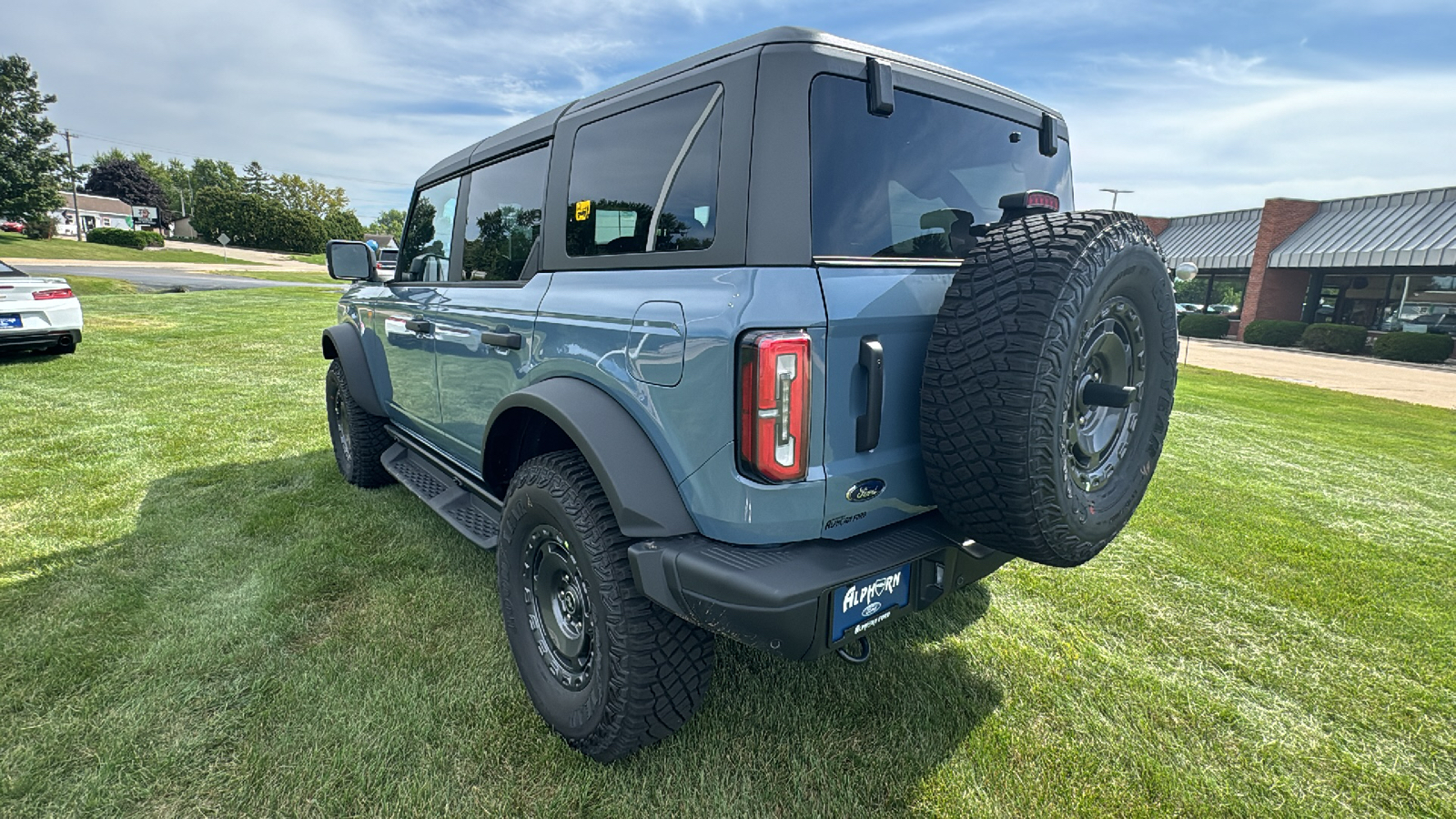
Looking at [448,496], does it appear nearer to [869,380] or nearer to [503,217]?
[503,217]

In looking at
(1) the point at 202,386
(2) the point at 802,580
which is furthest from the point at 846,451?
(1) the point at 202,386

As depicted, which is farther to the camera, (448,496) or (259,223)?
(259,223)

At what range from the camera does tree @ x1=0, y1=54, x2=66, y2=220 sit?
39375 millimetres

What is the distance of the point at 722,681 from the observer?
8.31 feet

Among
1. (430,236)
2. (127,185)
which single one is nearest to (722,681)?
(430,236)

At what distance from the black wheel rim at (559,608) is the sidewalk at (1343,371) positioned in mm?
14226

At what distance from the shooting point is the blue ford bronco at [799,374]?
5.63 feet

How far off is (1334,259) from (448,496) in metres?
Answer: 29.2

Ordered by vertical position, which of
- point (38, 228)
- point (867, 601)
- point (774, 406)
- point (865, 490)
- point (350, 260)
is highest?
point (38, 228)

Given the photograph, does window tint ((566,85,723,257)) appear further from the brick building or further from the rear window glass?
the brick building

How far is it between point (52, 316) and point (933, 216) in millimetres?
10325

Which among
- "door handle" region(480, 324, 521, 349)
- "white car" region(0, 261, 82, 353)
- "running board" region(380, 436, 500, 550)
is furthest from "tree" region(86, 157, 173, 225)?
"door handle" region(480, 324, 521, 349)

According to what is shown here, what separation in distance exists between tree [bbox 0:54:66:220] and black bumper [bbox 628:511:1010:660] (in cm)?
5661

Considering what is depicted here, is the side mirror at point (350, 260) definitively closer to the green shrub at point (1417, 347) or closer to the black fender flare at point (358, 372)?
the black fender flare at point (358, 372)
